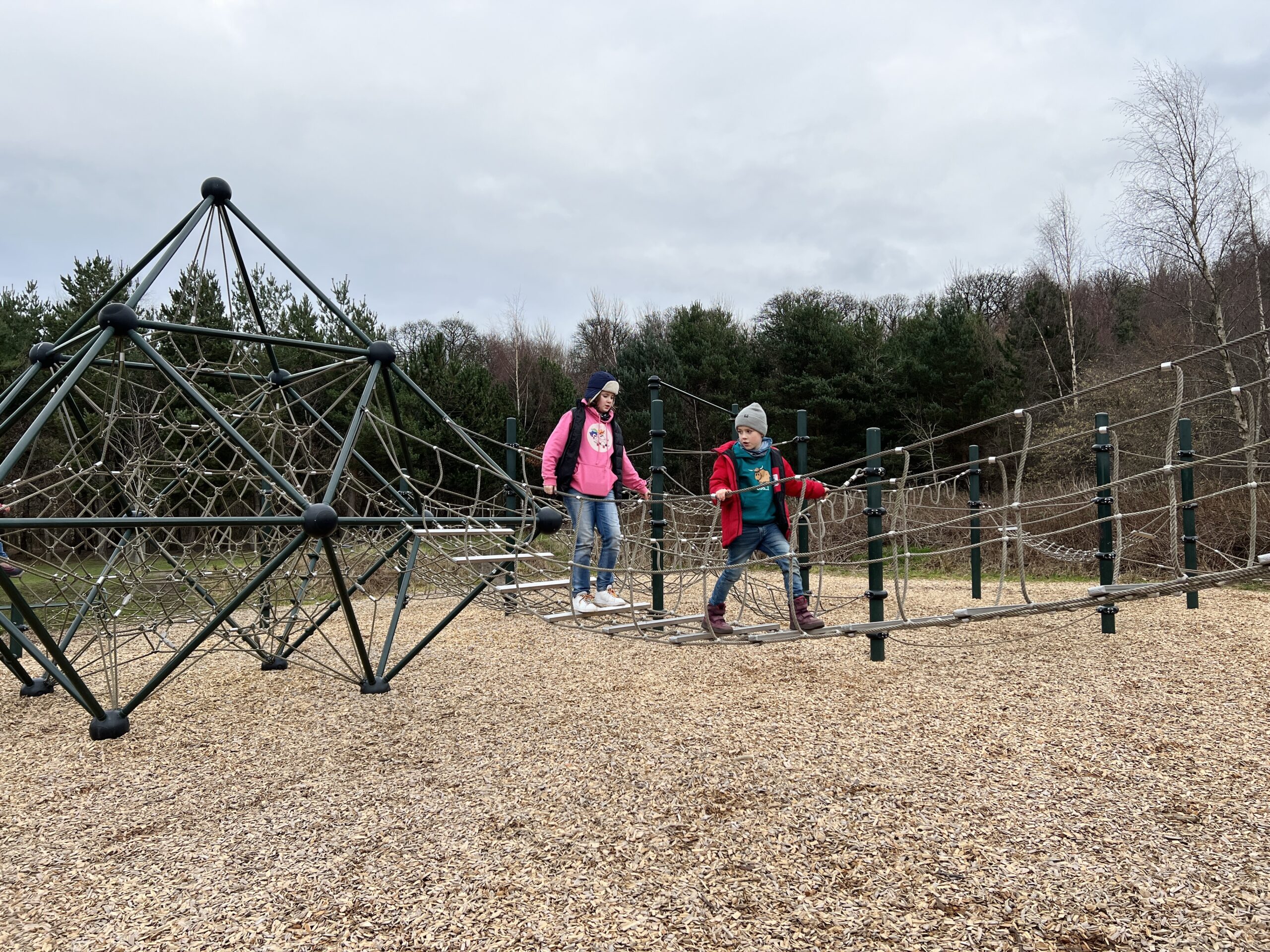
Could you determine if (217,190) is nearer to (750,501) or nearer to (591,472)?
(591,472)

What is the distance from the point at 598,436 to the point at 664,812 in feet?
9.38

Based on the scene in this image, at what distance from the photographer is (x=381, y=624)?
23.6 ft

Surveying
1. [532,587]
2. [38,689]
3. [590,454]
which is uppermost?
[590,454]

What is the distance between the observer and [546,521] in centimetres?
400

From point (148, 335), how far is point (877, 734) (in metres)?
3.77

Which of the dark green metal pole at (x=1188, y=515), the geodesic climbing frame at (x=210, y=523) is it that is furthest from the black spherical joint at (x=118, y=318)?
the dark green metal pole at (x=1188, y=515)

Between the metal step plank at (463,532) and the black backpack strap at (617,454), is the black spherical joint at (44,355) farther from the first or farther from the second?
the black backpack strap at (617,454)

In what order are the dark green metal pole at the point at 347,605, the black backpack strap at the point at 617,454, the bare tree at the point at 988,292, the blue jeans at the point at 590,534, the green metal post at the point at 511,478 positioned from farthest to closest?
the bare tree at the point at 988,292 < the green metal post at the point at 511,478 < the black backpack strap at the point at 617,454 < the blue jeans at the point at 590,534 < the dark green metal pole at the point at 347,605

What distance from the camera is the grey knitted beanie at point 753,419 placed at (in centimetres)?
439

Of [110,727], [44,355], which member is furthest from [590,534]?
[44,355]

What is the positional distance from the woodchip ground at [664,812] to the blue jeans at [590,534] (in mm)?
641

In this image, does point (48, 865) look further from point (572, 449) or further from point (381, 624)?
point (381, 624)

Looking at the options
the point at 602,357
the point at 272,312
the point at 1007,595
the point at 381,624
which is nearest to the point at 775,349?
the point at 602,357

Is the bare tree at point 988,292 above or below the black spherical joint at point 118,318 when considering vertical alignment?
above
